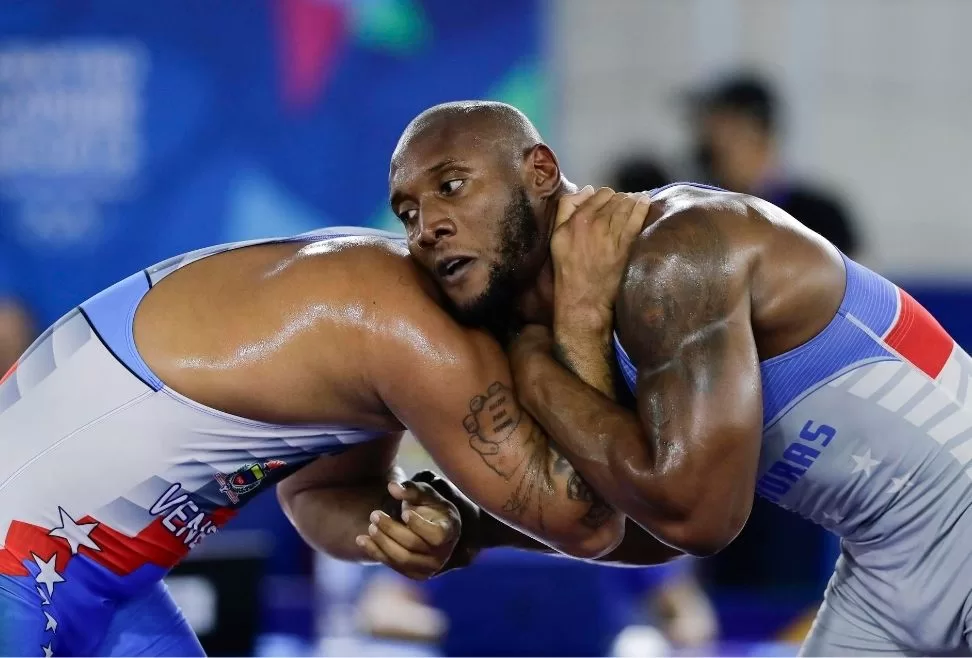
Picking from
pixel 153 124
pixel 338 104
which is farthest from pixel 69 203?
pixel 338 104

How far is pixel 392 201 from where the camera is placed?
9.50 feet

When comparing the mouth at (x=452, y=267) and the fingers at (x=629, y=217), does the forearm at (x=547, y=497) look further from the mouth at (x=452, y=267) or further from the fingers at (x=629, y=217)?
the fingers at (x=629, y=217)

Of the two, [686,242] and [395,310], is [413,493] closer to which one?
[395,310]

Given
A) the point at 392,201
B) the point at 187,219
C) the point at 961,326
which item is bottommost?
the point at 961,326

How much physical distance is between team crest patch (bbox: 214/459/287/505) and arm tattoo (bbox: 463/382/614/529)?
54 cm

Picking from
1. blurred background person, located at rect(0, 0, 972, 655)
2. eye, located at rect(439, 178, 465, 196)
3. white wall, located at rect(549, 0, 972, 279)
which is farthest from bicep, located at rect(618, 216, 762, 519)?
white wall, located at rect(549, 0, 972, 279)

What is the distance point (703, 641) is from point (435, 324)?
2.76m

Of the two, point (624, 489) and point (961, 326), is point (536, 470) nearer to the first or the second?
point (624, 489)

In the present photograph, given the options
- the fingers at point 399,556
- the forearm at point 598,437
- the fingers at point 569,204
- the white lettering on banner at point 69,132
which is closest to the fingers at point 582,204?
the fingers at point 569,204

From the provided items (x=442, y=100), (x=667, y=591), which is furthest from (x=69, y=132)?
(x=667, y=591)

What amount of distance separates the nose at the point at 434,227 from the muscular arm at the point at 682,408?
422 mm

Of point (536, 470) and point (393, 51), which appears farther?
point (393, 51)

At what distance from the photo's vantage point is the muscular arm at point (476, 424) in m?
2.70

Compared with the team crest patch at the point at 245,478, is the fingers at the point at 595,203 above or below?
above
